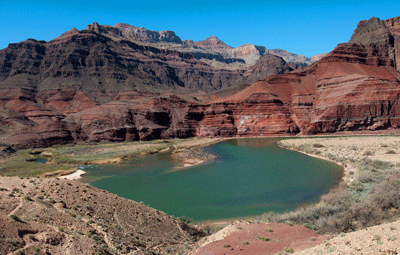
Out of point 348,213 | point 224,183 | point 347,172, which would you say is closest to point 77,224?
point 348,213

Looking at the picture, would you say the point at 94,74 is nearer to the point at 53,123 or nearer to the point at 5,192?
the point at 53,123

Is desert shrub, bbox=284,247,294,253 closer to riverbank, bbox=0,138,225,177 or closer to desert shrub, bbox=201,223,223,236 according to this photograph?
desert shrub, bbox=201,223,223,236

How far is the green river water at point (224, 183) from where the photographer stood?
1823 centimetres

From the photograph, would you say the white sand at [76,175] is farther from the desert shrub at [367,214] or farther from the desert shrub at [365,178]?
the desert shrub at [365,178]

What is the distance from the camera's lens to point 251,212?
1698cm

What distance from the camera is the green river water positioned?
18234 millimetres

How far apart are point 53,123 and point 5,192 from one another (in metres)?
57.2

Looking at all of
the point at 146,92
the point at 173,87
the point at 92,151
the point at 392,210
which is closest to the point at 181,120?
the point at 92,151

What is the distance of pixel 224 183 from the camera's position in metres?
24.5

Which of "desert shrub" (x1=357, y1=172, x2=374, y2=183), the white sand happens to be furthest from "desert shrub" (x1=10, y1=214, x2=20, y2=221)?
the white sand

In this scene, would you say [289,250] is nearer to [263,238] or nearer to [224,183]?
[263,238]

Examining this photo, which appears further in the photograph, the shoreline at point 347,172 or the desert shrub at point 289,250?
the shoreline at point 347,172

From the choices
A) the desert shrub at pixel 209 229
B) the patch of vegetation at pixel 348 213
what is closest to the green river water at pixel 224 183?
the desert shrub at pixel 209 229

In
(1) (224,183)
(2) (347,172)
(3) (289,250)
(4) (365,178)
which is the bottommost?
(1) (224,183)
